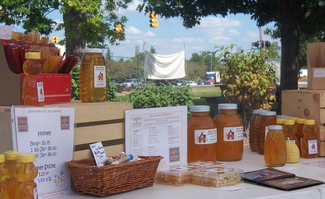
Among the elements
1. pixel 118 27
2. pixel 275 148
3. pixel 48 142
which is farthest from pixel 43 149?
pixel 118 27

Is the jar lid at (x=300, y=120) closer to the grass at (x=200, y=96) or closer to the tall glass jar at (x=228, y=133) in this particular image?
A: the tall glass jar at (x=228, y=133)

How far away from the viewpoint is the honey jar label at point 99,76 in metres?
2.01

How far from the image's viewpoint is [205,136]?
7.33 feet

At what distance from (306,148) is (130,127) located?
1.14m

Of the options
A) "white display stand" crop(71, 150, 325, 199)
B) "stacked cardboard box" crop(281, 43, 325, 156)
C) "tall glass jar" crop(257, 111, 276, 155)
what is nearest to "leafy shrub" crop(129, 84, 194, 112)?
"stacked cardboard box" crop(281, 43, 325, 156)

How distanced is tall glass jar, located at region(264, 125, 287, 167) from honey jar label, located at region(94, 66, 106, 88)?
876mm

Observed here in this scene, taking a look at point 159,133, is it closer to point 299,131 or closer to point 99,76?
point 99,76

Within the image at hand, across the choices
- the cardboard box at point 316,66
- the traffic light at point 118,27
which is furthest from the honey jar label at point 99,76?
the traffic light at point 118,27

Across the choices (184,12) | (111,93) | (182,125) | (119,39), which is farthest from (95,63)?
(119,39)

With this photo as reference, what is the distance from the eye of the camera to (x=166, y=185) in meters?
1.91

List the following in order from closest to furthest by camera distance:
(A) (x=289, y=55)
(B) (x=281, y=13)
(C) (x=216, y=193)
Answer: (C) (x=216, y=193)
(A) (x=289, y=55)
(B) (x=281, y=13)

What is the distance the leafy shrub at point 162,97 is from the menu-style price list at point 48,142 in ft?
16.2

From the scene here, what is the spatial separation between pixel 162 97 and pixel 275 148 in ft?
15.0

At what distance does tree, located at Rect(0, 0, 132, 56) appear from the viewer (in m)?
11.4
